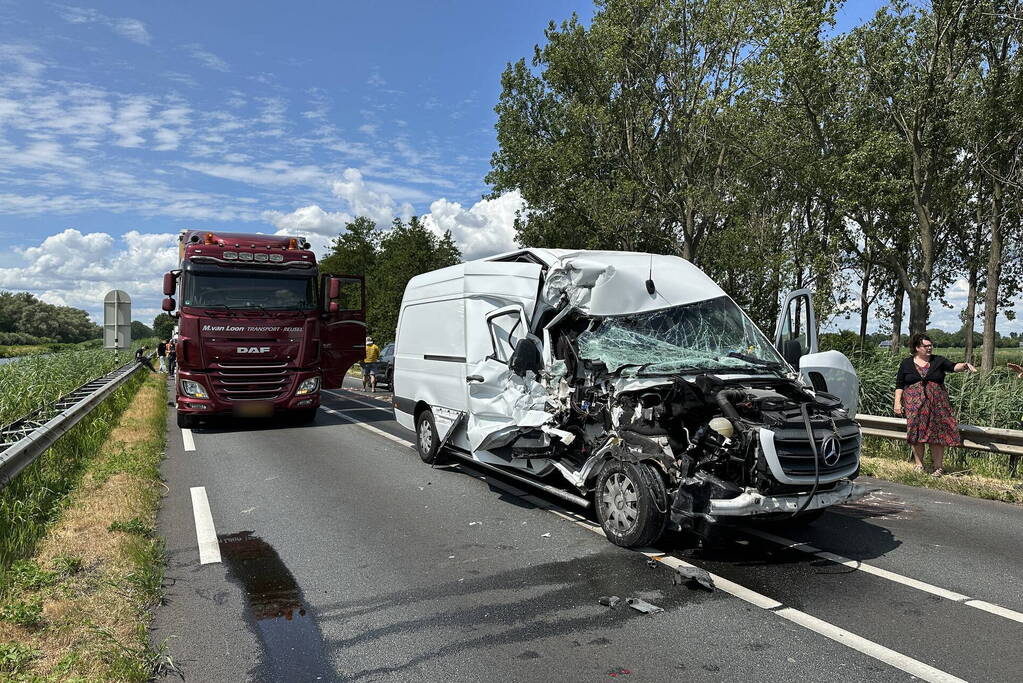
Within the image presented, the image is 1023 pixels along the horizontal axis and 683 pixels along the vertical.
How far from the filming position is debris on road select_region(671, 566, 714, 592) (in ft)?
15.6

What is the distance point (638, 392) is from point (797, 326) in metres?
2.06

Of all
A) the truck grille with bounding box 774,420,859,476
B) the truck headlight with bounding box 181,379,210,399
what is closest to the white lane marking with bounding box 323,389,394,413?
the truck headlight with bounding box 181,379,210,399

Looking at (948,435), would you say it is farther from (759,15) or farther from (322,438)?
(759,15)

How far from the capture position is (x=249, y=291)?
1259cm

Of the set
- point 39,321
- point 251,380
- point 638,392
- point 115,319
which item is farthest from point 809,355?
point 39,321

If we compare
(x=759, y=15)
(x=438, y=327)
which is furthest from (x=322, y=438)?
(x=759, y=15)

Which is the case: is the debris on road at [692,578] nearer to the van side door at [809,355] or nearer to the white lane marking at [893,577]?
the white lane marking at [893,577]

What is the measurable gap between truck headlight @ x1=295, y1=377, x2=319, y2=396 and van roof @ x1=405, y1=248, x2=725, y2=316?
23.1ft

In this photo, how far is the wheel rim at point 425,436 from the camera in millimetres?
9312

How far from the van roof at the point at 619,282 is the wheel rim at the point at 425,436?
3115mm

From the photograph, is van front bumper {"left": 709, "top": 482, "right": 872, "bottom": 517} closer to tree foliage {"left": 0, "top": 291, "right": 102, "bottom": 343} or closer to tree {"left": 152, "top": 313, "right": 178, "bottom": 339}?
tree {"left": 152, "top": 313, "right": 178, "bottom": 339}

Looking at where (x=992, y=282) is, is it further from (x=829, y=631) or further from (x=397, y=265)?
(x=397, y=265)

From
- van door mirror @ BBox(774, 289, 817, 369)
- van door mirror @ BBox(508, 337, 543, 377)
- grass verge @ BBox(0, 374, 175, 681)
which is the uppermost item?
van door mirror @ BBox(774, 289, 817, 369)

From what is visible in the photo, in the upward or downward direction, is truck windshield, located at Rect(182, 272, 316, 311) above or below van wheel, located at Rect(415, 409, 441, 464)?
above
